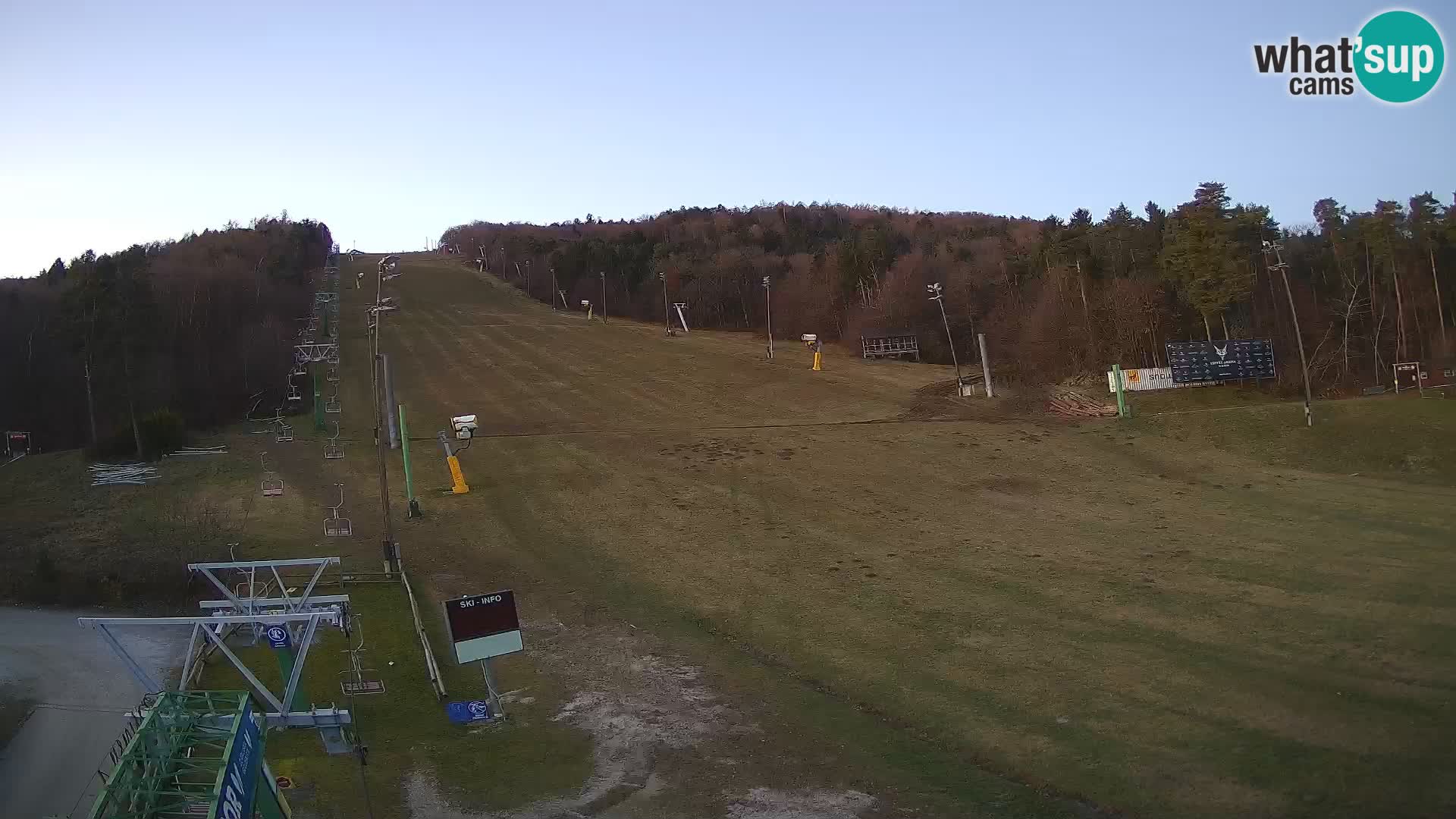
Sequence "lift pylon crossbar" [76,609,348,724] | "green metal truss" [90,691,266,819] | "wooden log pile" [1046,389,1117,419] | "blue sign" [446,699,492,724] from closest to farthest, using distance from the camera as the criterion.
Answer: "green metal truss" [90,691,266,819] → "lift pylon crossbar" [76,609,348,724] → "blue sign" [446,699,492,724] → "wooden log pile" [1046,389,1117,419]

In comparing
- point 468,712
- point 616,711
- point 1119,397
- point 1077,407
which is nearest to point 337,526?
point 468,712

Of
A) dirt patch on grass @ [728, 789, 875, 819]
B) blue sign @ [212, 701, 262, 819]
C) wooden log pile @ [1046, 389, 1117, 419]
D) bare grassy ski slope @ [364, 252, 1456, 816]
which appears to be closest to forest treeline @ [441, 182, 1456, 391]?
wooden log pile @ [1046, 389, 1117, 419]

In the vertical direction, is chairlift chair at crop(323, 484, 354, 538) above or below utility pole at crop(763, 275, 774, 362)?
below

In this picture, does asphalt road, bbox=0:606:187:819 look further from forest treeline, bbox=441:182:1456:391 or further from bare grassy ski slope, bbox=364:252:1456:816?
forest treeline, bbox=441:182:1456:391

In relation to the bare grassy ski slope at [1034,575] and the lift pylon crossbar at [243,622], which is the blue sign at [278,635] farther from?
the bare grassy ski slope at [1034,575]

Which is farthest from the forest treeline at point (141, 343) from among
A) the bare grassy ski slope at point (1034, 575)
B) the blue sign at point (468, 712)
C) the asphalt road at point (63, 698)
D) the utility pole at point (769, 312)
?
the blue sign at point (468, 712)

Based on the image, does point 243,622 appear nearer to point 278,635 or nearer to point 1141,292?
point 278,635
